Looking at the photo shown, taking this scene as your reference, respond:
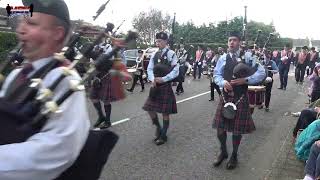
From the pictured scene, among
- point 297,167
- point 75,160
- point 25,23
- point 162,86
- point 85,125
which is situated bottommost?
point 297,167

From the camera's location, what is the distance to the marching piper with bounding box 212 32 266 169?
593 centimetres

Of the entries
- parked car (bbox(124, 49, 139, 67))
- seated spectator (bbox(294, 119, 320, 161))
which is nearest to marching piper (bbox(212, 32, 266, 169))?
seated spectator (bbox(294, 119, 320, 161))

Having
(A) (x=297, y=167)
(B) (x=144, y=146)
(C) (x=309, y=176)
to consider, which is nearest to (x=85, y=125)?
(C) (x=309, y=176)

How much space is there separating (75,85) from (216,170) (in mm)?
4489

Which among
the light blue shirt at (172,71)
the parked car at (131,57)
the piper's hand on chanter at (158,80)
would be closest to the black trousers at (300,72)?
the parked car at (131,57)

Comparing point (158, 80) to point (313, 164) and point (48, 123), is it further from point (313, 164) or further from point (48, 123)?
point (48, 123)

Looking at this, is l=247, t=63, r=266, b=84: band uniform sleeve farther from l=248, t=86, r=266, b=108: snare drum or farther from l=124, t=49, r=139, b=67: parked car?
l=124, t=49, r=139, b=67: parked car

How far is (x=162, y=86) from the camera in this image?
732cm

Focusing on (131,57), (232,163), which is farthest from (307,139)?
(131,57)

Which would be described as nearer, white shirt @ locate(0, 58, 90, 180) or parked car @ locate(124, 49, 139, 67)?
white shirt @ locate(0, 58, 90, 180)

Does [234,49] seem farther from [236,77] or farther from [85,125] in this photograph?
[85,125]

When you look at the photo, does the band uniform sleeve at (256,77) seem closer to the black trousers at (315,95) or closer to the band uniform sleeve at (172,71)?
the band uniform sleeve at (172,71)

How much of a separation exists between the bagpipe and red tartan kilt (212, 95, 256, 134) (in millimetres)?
4241

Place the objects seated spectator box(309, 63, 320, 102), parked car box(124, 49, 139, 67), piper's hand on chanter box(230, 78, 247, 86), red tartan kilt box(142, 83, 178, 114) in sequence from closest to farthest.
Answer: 1. piper's hand on chanter box(230, 78, 247, 86)
2. red tartan kilt box(142, 83, 178, 114)
3. seated spectator box(309, 63, 320, 102)
4. parked car box(124, 49, 139, 67)
